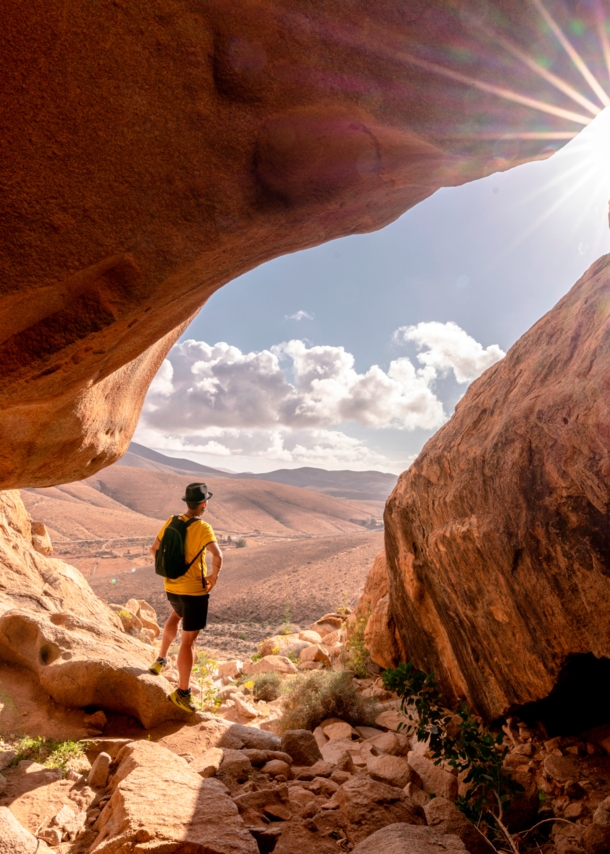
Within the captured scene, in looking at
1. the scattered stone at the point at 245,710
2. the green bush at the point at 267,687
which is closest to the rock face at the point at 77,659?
the scattered stone at the point at 245,710

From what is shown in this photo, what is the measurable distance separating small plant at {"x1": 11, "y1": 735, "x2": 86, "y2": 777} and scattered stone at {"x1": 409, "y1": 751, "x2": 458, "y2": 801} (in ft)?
9.04

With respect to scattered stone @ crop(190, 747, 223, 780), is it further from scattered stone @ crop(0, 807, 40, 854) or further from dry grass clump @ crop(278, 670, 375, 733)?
dry grass clump @ crop(278, 670, 375, 733)

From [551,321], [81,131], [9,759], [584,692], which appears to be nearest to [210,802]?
[9,759]

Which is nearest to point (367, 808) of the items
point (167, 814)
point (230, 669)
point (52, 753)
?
point (167, 814)

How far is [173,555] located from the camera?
485cm

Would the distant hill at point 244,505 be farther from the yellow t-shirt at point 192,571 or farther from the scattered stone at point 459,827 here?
the scattered stone at point 459,827

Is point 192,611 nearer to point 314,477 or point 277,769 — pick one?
point 277,769

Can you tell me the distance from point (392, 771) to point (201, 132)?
4.94 metres

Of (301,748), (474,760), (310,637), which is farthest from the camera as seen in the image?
(310,637)

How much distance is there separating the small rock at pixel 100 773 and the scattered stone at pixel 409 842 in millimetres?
2037

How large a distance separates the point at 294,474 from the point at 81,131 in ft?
638

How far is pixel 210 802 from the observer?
9.18 ft

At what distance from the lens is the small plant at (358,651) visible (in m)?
7.95

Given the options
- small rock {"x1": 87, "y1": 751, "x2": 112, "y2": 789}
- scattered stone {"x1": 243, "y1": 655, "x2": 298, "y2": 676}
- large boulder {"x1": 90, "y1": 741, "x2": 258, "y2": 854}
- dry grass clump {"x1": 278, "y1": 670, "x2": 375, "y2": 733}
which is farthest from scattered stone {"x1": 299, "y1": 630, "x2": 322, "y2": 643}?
large boulder {"x1": 90, "y1": 741, "x2": 258, "y2": 854}
